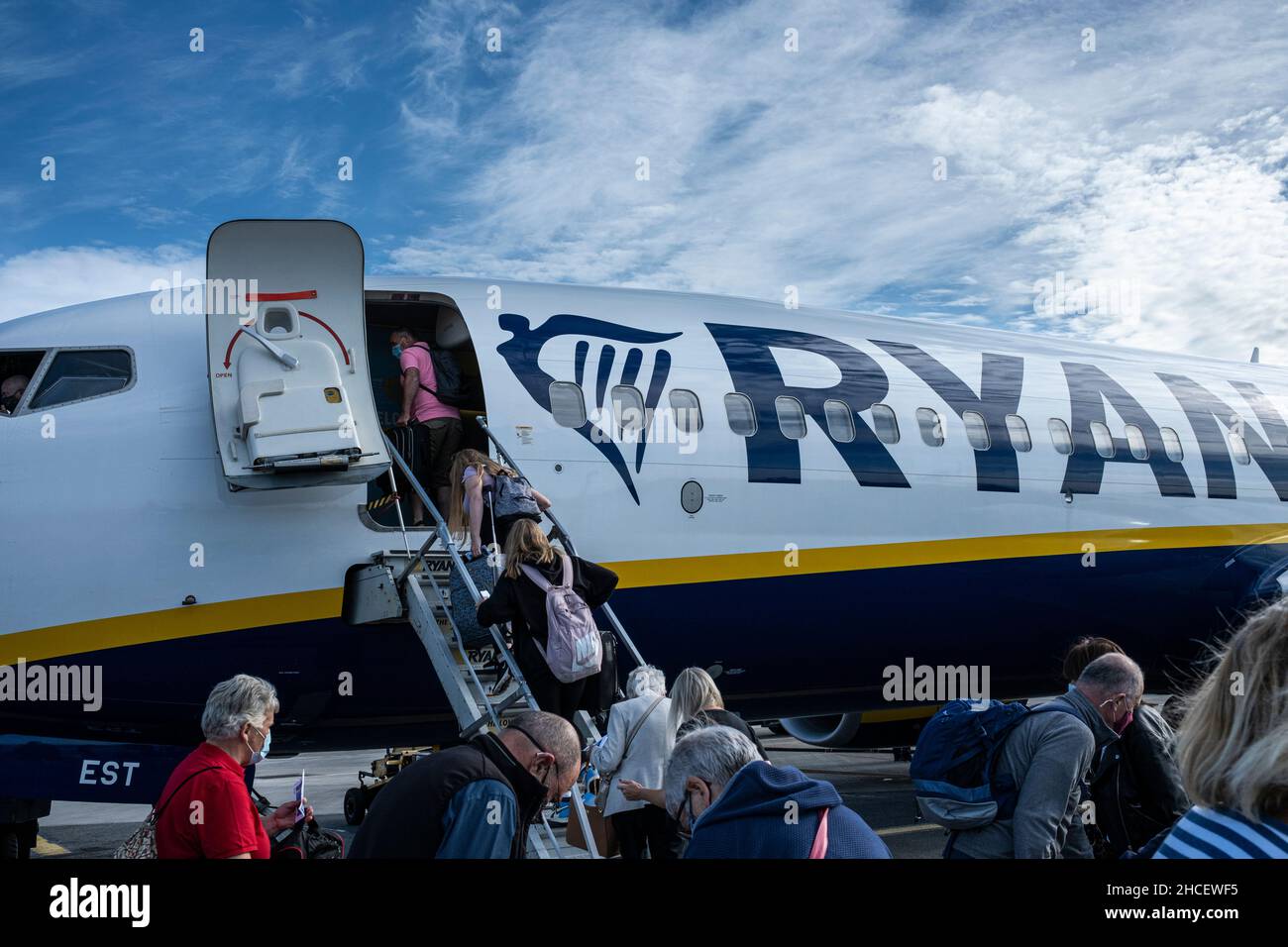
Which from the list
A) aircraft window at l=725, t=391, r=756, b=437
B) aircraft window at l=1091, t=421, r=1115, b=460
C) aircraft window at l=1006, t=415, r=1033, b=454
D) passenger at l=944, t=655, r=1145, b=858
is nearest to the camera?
passenger at l=944, t=655, r=1145, b=858

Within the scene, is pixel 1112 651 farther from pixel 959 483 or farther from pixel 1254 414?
pixel 1254 414

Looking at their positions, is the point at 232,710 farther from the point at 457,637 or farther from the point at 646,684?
the point at 457,637

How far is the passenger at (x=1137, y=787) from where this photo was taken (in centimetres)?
501

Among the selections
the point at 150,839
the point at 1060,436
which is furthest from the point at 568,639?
the point at 1060,436

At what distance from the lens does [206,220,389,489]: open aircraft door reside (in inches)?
271

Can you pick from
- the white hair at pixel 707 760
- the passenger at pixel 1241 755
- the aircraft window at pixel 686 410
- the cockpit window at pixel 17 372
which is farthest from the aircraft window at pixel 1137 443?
the cockpit window at pixel 17 372

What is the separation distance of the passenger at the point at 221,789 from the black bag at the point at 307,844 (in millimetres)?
564

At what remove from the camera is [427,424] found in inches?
321

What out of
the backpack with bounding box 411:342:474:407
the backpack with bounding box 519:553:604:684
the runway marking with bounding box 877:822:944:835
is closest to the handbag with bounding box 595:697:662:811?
the backpack with bounding box 519:553:604:684

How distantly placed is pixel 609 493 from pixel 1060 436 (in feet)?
14.9

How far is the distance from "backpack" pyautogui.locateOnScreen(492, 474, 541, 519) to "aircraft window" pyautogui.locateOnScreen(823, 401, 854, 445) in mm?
2827

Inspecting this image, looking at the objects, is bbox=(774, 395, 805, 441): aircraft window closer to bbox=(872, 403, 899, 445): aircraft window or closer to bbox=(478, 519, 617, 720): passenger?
bbox=(872, 403, 899, 445): aircraft window

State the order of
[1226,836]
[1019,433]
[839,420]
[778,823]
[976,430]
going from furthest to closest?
[1019,433] < [976,430] < [839,420] < [778,823] < [1226,836]
